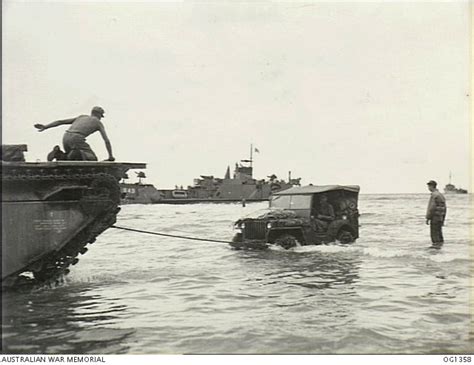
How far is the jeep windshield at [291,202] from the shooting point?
13.9 m

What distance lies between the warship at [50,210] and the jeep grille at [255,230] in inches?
221

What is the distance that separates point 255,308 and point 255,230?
6469 millimetres

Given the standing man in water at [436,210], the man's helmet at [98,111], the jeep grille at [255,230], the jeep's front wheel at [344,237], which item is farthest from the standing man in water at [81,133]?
the jeep's front wheel at [344,237]

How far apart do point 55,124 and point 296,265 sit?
5.62 metres

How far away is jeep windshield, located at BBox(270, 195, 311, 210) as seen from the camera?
13937 millimetres

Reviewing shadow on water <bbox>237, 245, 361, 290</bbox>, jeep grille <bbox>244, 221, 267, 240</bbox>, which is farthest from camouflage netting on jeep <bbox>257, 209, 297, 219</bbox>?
shadow on water <bbox>237, 245, 361, 290</bbox>

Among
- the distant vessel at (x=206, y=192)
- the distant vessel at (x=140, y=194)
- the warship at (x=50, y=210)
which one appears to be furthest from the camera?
the distant vessel at (x=140, y=194)

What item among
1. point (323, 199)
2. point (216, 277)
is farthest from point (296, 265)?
point (323, 199)

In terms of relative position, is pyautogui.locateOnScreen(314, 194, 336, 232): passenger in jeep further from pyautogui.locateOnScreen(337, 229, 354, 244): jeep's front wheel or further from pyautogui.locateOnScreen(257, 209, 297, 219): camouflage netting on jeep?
pyautogui.locateOnScreen(257, 209, 297, 219): camouflage netting on jeep

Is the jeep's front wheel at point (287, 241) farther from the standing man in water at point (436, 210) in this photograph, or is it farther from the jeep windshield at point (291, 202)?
the standing man in water at point (436, 210)

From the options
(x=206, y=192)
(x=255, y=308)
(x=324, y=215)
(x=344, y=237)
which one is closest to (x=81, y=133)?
(x=255, y=308)

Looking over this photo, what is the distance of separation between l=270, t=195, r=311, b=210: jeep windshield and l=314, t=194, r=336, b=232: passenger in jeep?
14.2 inches

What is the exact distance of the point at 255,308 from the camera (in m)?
7.07

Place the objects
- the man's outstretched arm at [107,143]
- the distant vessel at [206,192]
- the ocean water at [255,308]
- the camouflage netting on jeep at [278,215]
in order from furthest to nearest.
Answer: the distant vessel at [206,192], the camouflage netting on jeep at [278,215], the man's outstretched arm at [107,143], the ocean water at [255,308]
